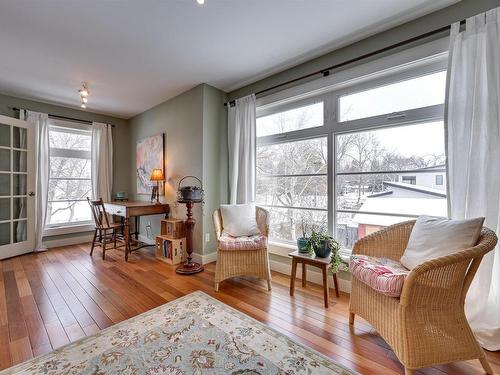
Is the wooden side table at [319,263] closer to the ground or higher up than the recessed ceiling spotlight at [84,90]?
closer to the ground

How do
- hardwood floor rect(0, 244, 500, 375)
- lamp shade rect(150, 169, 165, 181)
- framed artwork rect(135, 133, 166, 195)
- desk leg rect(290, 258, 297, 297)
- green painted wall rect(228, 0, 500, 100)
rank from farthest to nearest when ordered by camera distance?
framed artwork rect(135, 133, 166, 195), lamp shade rect(150, 169, 165, 181), desk leg rect(290, 258, 297, 297), green painted wall rect(228, 0, 500, 100), hardwood floor rect(0, 244, 500, 375)

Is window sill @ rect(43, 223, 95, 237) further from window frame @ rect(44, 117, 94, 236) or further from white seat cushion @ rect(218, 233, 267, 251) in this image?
white seat cushion @ rect(218, 233, 267, 251)

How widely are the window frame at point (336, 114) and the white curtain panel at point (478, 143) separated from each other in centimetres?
18

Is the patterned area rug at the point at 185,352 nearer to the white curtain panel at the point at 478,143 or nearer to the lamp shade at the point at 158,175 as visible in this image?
the white curtain panel at the point at 478,143

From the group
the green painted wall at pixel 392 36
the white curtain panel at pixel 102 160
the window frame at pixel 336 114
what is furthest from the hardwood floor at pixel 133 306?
the green painted wall at pixel 392 36

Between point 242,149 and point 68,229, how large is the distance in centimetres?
353

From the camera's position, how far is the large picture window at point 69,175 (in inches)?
158

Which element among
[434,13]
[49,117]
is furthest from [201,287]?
[49,117]

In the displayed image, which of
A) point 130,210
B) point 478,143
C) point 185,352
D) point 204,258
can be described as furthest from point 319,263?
point 130,210

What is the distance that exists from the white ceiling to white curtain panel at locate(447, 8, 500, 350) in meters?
0.41

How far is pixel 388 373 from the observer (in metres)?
1.31

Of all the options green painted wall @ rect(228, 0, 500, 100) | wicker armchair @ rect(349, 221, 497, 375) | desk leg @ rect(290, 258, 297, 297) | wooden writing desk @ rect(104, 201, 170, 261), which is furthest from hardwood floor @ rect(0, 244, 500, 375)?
green painted wall @ rect(228, 0, 500, 100)

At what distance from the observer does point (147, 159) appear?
165 inches

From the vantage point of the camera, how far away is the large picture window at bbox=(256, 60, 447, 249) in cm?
197
